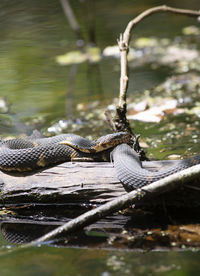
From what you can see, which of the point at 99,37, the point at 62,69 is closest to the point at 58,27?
the point at 99,37

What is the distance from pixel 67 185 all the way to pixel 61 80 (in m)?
5.24

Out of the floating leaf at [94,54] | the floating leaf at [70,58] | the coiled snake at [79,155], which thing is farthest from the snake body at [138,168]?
the floating leaf at [94,54]

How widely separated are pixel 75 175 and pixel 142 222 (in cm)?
84

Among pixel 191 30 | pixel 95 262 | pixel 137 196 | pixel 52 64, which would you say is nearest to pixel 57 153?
pixel 137 196

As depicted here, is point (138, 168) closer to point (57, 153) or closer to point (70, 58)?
point (57, 153)

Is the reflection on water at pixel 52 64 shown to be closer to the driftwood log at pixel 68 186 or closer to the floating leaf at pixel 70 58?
the floating leaf at pixel 70 58

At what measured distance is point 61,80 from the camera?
9.68 metres

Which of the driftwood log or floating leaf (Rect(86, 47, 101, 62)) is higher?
floating leaf (Rect(86, 47, 101, 62))

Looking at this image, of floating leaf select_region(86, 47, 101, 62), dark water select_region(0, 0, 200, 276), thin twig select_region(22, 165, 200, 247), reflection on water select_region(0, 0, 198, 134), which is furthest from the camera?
floating leaf select_region(86, 47, 101, 62)

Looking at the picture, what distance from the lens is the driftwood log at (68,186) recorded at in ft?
15.2

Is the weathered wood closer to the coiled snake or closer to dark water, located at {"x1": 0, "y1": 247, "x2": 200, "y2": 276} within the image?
the coiled snake

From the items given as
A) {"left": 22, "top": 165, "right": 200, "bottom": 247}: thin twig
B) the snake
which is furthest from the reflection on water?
{"left": 22, "top": 165, "right": 200, "bottom": 247}: thin twig

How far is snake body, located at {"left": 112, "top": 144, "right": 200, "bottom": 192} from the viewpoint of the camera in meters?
4.36

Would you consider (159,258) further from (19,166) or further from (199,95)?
(199,95)
